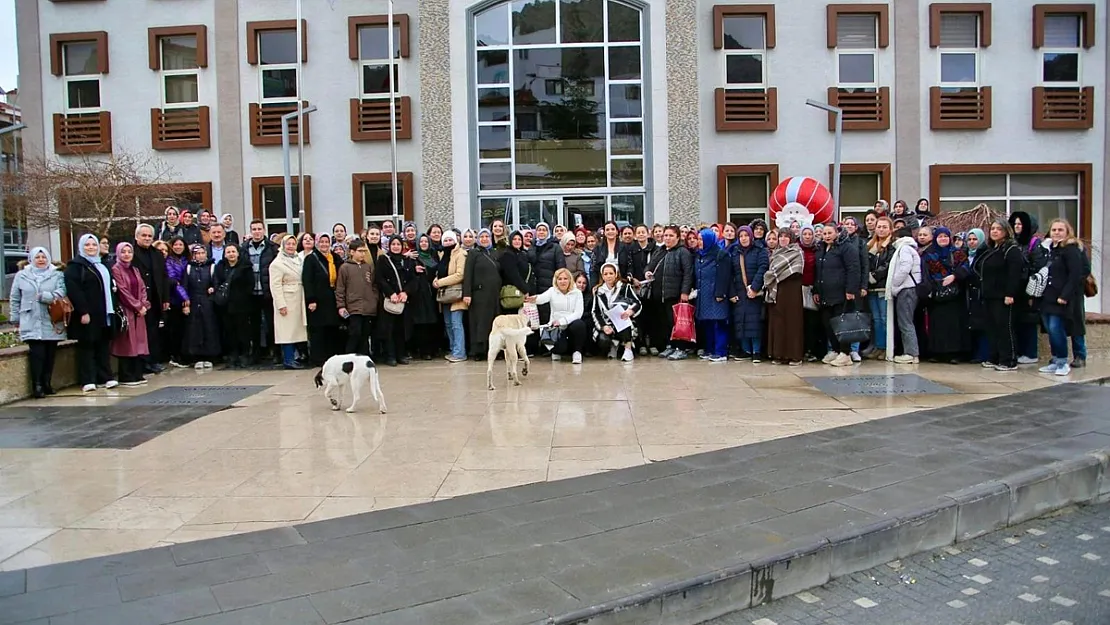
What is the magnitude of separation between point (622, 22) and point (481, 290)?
1007 cm

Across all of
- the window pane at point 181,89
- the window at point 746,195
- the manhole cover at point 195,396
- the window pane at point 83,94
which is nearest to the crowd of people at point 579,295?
the manhole cover at point 195,396

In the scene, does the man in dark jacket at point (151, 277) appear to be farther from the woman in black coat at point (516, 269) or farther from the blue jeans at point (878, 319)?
the blue jeans at point (878, 319)

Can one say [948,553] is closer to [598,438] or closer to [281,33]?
[598,438]

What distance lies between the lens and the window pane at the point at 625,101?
1983cm

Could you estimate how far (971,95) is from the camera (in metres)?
21.3

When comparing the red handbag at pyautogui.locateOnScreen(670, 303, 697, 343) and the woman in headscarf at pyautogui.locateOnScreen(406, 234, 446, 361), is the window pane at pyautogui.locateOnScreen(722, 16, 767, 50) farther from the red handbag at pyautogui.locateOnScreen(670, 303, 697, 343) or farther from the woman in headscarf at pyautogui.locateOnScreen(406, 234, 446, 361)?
the woman in headscarf at pyautogui.locateOnScreen(406, 234, 446, 361)

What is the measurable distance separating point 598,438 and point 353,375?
2.88m

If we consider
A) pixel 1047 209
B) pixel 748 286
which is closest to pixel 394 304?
pixel 748 286

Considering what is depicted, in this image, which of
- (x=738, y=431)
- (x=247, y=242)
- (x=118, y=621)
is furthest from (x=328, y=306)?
(x=118, y=621)

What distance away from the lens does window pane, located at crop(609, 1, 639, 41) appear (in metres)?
19.8

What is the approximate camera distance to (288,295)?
1212 centimetres

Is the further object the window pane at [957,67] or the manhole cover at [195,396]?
the window pane at [957,67]

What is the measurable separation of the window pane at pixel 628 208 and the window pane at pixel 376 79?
21.3 feet

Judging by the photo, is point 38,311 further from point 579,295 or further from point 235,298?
point 579,295
